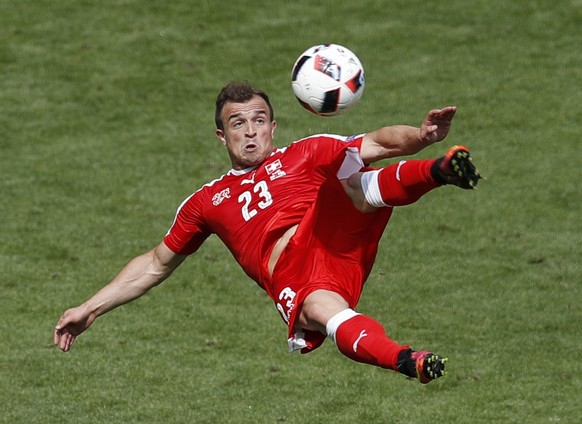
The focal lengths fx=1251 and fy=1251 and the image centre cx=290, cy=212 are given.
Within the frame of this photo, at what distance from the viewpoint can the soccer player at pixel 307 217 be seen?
8648 millimetres

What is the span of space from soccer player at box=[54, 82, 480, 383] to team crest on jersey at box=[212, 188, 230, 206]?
0.04 ft

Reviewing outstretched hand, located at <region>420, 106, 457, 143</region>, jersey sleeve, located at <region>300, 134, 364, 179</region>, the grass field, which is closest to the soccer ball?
jersey sleeve, located at <region>300, 134, 364, 179</region>

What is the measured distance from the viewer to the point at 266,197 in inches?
394

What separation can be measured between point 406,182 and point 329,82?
1.30 metres

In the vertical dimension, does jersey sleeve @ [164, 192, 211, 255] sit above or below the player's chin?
below

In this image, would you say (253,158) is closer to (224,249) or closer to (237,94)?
(237,94)

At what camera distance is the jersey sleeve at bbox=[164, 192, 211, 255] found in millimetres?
10461

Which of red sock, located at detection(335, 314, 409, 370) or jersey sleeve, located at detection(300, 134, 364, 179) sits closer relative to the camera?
red sock, located at detection(335, 314, 409, 370)

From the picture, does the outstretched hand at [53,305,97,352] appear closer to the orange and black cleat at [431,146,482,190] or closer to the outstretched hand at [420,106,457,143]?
A: the outstretched hand at [420,106,457,143]

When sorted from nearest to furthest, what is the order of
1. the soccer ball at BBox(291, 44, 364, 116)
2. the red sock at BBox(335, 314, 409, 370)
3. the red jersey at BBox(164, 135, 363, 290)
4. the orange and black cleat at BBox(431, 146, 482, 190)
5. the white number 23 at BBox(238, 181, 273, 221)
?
the orange and black cleat at BBox(431, 146, 482, 190) < the red sock at BBox(335, 314, 409, 370) < the soccer ball at BBox(291, 44, 364, 116) < the red jersey at BBox(164, 135, 363, 290) < the white number 23 at BBox(238, 181, 273, 221)

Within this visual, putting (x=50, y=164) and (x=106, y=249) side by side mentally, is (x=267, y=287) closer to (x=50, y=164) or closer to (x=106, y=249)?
(x=106, y=249)

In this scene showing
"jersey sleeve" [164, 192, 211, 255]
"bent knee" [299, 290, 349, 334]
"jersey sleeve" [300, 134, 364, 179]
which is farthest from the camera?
"jersey sleeve" [164, 192, 211, 255]

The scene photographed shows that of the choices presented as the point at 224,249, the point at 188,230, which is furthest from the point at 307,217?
the point at 224,249

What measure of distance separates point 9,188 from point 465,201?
630 cm
